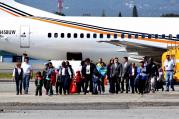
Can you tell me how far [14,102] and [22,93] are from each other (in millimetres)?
5085

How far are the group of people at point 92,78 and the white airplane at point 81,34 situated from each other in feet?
37.3

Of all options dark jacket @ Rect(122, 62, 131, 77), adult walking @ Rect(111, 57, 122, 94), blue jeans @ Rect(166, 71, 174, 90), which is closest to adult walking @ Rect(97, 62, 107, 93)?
adult walking @ Rect(111, 57, 122, 94)

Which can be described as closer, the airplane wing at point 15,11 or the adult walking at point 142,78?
the adult walking at point 142,78

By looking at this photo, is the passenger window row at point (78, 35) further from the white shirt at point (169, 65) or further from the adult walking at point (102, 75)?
the adult walking at point (102, 75)

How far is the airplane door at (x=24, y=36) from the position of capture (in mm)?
38594

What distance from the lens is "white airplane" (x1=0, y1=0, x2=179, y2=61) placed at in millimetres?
38625

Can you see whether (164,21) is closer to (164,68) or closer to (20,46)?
(20,46)

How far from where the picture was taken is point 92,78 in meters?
26.0

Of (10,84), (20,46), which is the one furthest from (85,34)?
(10,84)

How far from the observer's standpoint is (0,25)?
3869 centimetres

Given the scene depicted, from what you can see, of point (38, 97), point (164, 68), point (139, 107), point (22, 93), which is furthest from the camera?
point (164, 68)

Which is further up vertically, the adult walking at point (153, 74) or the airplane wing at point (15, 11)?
the airplane wing at point (15, 11)

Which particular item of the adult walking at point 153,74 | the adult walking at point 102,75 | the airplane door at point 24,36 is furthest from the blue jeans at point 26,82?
the airplane door at point 24,36

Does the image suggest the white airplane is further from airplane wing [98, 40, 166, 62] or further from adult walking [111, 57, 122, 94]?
adult walking [111, 57, 122, 94]
